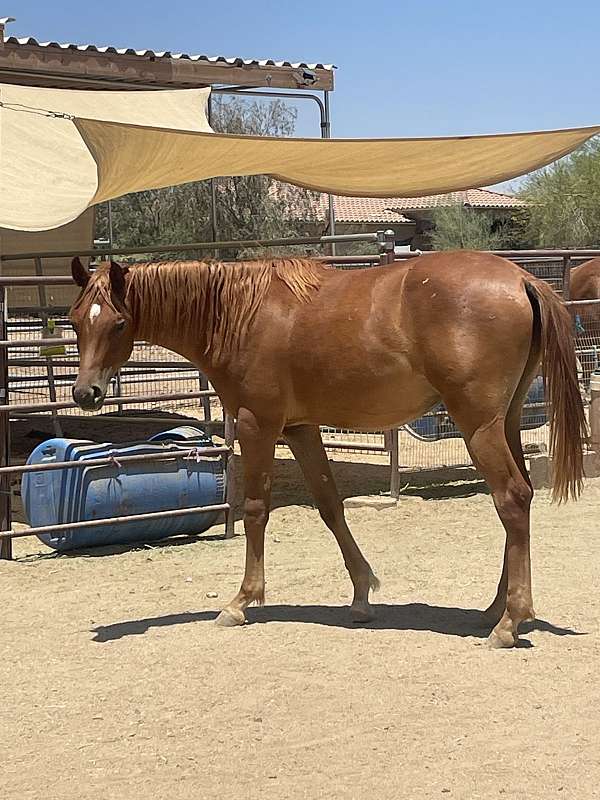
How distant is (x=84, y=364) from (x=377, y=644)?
71.0 inches

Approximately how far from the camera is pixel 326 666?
430 centimetres

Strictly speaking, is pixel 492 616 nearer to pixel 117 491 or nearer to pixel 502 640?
pixel 502 640

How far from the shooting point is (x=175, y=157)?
281 inches

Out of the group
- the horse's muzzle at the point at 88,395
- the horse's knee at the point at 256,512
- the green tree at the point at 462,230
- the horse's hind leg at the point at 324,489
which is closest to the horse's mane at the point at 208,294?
the horse's muzzle at the point at 88,395

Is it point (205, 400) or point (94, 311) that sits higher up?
point (94, 311)

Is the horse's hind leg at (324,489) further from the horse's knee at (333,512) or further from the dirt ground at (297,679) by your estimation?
the dirt ground at (297,679)

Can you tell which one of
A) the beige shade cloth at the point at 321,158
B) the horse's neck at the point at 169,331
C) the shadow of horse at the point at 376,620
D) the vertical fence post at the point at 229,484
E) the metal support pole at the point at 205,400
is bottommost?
the shadow of horse at the point at 376,620

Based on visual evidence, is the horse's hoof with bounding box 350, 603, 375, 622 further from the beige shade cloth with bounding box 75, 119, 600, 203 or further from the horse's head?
the beige shade cloth with bounding box 75, 119, 600, 203

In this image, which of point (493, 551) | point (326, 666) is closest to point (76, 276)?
point (326, 666)

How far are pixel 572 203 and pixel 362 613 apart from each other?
3199 centimetres

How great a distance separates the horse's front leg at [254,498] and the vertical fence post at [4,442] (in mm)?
2015

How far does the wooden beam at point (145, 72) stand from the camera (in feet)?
30.6

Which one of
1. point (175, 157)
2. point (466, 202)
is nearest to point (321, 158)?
point (175, 157)

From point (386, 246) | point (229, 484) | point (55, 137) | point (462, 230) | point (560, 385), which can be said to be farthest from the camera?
point (462, 230)
